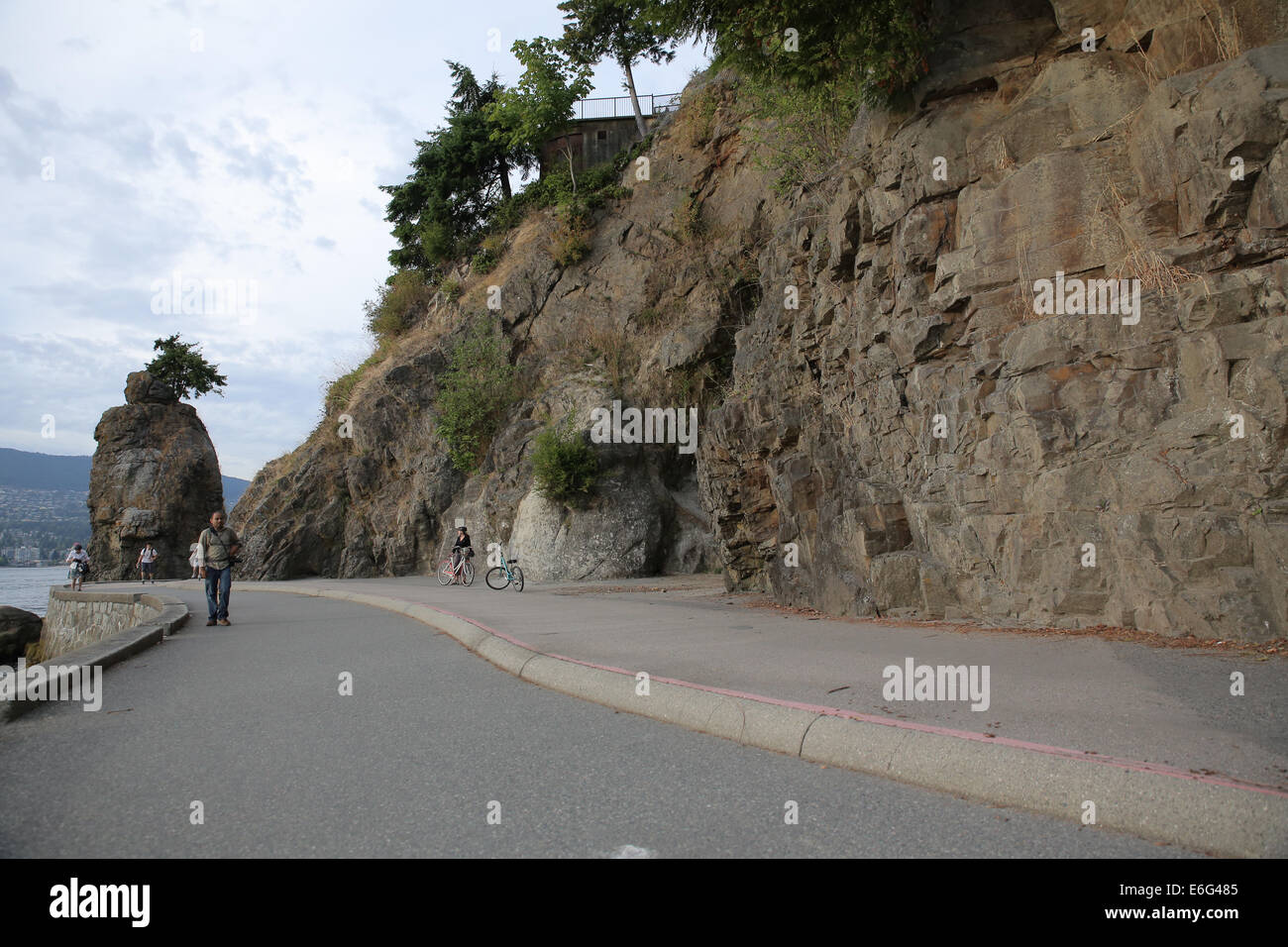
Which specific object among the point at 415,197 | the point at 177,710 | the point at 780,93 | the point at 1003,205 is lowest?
the point at 177,710

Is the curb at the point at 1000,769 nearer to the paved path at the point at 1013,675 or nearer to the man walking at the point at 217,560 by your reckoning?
the paved path at the point at 1013,675

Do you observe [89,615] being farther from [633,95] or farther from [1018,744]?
[633,95]

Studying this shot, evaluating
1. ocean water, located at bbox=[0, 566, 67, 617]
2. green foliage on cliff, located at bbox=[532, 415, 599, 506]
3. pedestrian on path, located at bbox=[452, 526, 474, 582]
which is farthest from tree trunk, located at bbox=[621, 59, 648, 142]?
ocean water, located at bbox=[0, 566, 67, 617]

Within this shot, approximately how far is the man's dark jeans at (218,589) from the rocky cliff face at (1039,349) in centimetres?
953

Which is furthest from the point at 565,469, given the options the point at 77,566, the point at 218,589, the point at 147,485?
the point at 147,485

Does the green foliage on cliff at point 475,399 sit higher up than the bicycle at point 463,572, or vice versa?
the green foliage on cliff at point 475,399

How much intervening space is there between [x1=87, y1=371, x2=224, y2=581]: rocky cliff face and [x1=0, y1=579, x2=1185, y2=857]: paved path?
4401 centimetres

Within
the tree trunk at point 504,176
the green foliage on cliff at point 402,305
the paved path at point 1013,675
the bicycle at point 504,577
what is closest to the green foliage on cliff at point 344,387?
the green foliage on cliff at point 402,305

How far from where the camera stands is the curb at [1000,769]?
126 inches
